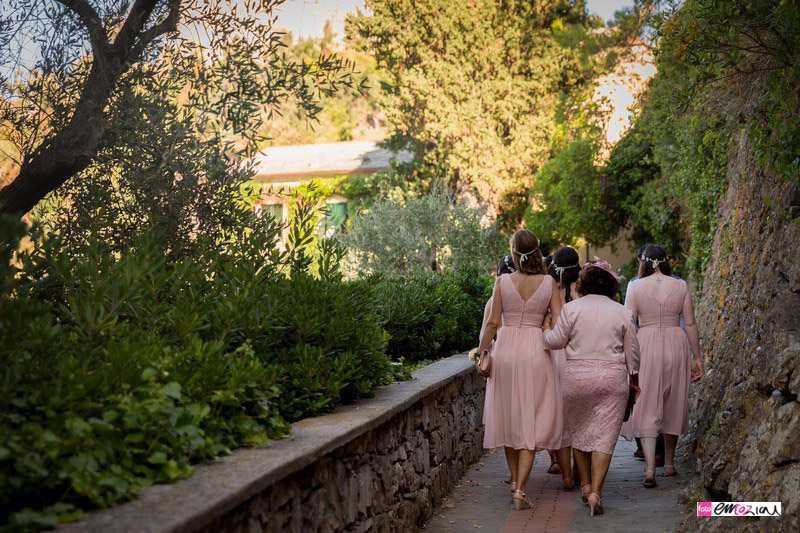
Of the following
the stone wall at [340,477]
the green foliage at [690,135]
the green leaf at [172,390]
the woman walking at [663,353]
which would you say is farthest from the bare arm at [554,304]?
the green leaf at [172,390]

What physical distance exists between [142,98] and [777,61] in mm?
4885

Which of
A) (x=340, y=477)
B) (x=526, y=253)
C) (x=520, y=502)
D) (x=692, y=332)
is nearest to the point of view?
(x=340, y=477)

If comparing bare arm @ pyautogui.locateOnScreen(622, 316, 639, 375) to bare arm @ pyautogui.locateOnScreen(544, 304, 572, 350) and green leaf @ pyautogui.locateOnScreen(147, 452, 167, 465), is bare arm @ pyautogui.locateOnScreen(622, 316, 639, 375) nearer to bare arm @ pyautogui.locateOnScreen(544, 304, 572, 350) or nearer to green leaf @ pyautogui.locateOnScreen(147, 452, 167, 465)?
bare arm @ pyautogui.locateOnScreen(544, 304, 572, 350)

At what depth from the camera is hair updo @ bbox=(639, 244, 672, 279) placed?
28.8ft

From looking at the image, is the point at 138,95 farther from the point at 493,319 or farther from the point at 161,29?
the point at 493,319

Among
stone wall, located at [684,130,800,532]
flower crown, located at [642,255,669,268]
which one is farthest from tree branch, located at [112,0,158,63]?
flower crown, located at [642,255,669,268]

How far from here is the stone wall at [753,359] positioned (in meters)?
5.18

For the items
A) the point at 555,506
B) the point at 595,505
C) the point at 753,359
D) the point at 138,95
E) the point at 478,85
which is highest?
the point at 478,85

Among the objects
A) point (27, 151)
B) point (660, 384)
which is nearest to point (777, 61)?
point (660, 384)

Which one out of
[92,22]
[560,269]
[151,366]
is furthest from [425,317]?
[151,366]

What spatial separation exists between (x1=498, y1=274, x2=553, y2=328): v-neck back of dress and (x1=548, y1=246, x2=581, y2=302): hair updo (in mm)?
1352

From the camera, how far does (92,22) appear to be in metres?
6.03

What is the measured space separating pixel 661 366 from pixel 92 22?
Answer: 573 centimetres

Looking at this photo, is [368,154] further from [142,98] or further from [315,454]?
[315,454]
